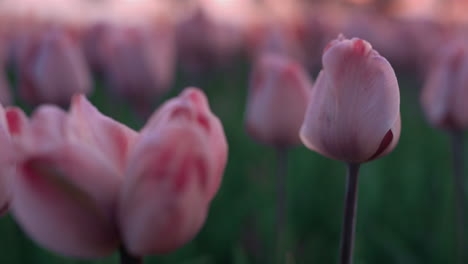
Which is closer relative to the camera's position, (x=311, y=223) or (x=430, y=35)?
(x=311, y=223)

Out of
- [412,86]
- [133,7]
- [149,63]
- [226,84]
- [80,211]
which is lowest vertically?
[133,7]

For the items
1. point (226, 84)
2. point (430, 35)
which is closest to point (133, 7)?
point (226, 84)

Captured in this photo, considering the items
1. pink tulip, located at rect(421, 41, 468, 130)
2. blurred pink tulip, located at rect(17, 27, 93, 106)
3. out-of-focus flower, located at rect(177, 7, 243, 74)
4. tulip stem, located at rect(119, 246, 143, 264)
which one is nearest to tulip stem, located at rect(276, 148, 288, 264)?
pink tulip, located at rect(421, 41, 468, 130)

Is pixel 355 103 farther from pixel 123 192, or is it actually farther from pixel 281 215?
pixel 281 215

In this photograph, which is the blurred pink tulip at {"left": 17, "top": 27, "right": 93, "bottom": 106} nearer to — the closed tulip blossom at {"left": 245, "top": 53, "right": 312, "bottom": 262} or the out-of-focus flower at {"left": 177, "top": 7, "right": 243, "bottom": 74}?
the closed tulip blossom at {"left": 245, "top": 53, "right": 312, "bottom": 262}

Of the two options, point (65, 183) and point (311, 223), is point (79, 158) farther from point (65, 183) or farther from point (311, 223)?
point (311, 223)

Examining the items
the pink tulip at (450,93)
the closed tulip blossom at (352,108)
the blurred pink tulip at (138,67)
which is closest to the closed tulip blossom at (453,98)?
the pink tulip at (450,93)

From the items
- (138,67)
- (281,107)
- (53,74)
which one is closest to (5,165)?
(281,107)
